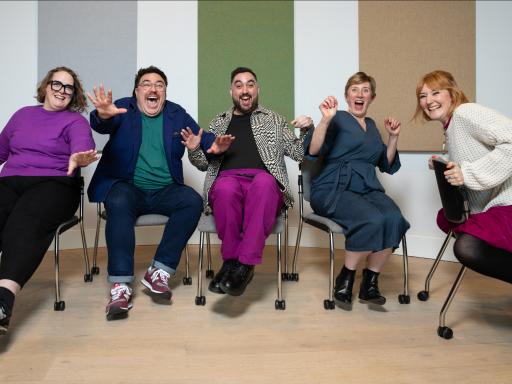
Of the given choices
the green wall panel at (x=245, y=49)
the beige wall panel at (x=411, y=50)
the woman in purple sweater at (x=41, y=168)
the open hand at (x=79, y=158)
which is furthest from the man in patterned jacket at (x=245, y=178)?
the beige wall panel at (x=411, y=50)

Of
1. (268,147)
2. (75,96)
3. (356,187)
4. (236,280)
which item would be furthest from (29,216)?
(356,187)

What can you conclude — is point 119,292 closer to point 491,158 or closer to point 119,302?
point 119,302

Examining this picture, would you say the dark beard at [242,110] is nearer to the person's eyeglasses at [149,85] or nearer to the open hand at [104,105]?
the person's eyeglasses at [149,85]

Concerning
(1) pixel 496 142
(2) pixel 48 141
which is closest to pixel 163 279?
(2) pixel 48 141

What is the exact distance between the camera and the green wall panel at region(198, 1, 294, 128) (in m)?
4.10

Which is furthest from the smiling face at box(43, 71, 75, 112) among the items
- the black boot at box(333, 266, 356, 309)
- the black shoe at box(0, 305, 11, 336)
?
the black boot at box(333, 266, 356, 309)

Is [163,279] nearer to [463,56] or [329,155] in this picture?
[329,155]

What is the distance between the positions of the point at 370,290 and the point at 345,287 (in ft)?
0.43

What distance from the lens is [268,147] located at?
2.71 metres

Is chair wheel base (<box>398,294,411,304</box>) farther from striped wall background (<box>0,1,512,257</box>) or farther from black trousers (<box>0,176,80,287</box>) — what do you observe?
black trousers (<box>0,176,80,287</box>)

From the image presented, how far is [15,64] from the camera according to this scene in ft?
12.5

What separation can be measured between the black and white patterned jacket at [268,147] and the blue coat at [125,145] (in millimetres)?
104

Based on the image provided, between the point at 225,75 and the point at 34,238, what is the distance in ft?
8.12

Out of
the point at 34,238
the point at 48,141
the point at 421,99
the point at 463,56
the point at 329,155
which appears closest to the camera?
the point at 34,238
